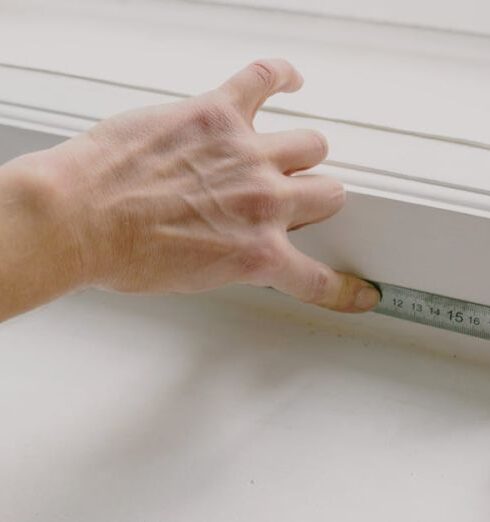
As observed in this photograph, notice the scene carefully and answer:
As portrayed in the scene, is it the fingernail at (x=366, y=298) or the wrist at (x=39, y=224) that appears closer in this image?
the wrist at (x=39, y=224)

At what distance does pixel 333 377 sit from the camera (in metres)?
0.93

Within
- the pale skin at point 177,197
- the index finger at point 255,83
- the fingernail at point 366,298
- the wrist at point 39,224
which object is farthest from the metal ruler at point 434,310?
the wrist at point 39,224

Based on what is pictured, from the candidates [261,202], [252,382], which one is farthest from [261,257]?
[252,382]

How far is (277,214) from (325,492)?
0.89 feet

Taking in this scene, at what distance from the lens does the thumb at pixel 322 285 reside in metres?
0.88

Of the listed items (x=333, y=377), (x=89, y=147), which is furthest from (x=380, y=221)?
(x=89, y=147)

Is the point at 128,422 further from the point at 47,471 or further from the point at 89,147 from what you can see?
the point at 89,147

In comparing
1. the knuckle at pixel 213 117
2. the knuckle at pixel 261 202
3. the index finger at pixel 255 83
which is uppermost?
the index finger at pixel 255 83

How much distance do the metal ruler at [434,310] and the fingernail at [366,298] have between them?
11mm

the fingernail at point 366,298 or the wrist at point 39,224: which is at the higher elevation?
the wrist at point 39,224

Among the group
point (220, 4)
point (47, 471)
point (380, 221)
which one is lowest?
point (47, 471)

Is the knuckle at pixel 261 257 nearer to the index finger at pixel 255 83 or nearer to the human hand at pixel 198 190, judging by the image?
the human hand at pixel 198 190

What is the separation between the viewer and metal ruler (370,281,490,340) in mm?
914

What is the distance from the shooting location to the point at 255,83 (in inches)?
33.3
